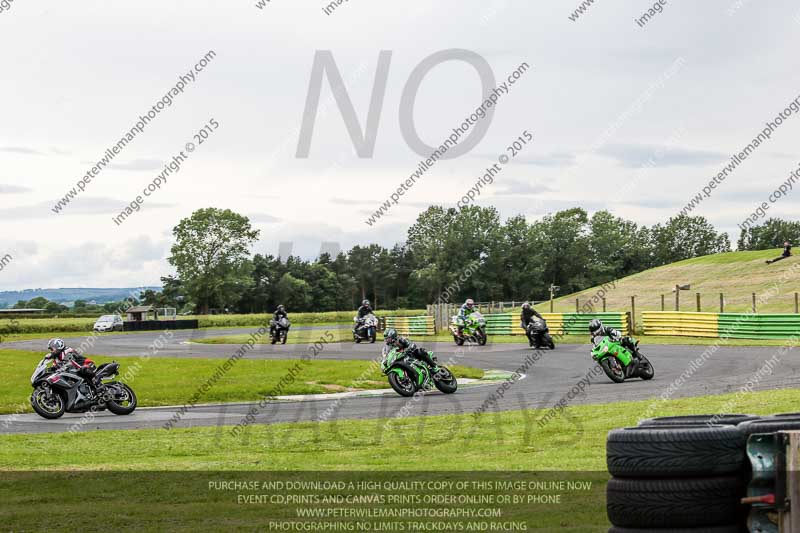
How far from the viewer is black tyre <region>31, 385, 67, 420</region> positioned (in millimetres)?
18219

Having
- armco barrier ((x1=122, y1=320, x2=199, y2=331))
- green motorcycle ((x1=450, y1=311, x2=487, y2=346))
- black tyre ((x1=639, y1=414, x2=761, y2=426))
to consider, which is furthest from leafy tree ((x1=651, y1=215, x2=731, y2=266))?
black tyre ((x1=639, y1=414, x2=761, y2=426))

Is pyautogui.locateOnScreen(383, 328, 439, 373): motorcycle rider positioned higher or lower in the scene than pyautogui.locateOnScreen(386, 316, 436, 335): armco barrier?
lower

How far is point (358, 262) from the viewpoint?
397ft

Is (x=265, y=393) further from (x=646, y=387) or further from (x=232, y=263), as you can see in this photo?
(x=232, y=263)

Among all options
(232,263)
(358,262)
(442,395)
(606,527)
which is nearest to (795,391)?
(442,395)

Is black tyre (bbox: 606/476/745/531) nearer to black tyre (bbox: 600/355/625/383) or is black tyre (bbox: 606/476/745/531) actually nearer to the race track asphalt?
the race track asphalt

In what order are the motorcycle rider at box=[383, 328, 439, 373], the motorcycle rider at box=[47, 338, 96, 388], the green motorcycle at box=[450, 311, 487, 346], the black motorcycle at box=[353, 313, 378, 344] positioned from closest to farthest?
the motorcycle rider at box=[47, 338, 96, 388] → the motorcycle rider at box=[383, 328, 439, 373] → the green motorcycle at box=[450, 311, 487, 346] → the black motorcycle at box=[353, 313, 378, 344]

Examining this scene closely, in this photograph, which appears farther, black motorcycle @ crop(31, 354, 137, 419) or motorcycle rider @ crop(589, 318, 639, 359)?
motorcycle rider @ crop(589, 318, 639, 359)

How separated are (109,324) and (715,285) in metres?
45.3

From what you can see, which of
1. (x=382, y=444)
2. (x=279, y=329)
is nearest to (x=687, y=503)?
(x=382, y=444)

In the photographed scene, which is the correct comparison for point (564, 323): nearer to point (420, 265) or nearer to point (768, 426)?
point (768, 426)

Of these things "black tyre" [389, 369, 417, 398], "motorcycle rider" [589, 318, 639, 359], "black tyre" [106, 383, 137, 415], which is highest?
"motorcycle rider" [589, 318, 639, 359]

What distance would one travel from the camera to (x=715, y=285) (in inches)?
2726

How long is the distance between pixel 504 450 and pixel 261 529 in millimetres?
4892
